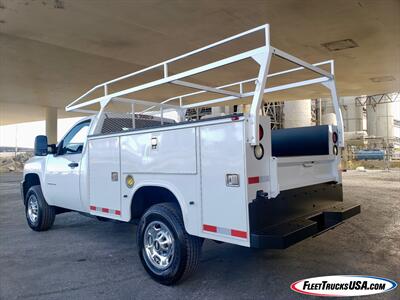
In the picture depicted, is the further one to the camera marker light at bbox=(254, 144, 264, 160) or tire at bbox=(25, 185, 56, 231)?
tire at bbox=(25, 185, 56, 231)

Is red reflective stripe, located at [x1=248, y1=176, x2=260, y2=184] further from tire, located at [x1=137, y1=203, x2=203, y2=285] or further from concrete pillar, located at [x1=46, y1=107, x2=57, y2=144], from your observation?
concrete pillar, located at [x1=46, y1=107, x2=57, y2=144]

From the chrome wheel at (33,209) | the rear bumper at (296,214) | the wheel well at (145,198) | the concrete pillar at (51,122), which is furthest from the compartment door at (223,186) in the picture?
the concrete pillar at (51,122)

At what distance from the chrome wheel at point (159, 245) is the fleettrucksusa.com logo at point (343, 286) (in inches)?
54.3

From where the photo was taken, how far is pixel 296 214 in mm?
A: 3818

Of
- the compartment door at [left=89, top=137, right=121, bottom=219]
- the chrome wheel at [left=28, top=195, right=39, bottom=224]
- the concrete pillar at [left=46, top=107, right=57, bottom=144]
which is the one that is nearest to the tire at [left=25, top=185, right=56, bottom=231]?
the chrome wheel at [left=28, top=195, right=39, bottom=224]

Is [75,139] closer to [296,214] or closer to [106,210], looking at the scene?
[106,210]

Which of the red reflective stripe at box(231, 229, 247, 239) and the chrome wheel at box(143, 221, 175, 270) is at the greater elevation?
the red reflective stripe at box(231, 229, 247, 239)

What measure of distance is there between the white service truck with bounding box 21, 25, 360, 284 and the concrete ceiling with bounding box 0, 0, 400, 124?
11.3 feet

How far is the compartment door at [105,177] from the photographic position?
4.70 m

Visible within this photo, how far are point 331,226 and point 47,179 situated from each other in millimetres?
4882

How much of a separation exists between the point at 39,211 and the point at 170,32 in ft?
18.0

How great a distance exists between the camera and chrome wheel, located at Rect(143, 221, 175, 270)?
389 centimetres

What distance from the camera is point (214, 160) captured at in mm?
3447

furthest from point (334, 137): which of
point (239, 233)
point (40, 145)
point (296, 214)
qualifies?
point (40, 145)
